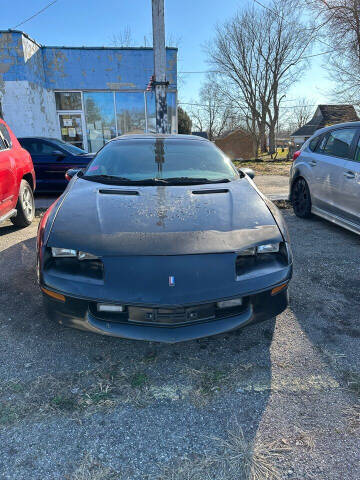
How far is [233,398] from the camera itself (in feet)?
6.14

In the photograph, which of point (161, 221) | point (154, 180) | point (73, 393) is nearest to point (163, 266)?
point (161, 221)

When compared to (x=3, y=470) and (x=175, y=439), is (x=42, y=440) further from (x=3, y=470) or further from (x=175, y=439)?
(x=175, y=439)

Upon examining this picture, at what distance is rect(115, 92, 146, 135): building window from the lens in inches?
492

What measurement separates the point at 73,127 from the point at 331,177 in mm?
10989

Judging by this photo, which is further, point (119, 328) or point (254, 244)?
point (254, 244)

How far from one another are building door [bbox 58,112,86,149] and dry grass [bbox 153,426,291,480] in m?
12.9

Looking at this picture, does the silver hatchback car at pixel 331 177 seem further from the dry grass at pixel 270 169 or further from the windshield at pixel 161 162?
the dry grass at pixel 270 169

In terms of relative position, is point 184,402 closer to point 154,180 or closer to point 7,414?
point 7,414

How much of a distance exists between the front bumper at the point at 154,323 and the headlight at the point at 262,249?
26 centimetres

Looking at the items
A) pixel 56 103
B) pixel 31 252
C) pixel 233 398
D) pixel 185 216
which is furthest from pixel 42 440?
pixel 56 103

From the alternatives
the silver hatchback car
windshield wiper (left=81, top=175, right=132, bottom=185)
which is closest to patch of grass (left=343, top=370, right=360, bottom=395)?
windshield wiper (left=81, top=175, right=132, bottom=185)

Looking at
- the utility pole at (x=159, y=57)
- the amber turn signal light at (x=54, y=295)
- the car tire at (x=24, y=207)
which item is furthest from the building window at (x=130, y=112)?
the amber turn signal light at (x=54, y=295)

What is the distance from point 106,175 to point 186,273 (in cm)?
161

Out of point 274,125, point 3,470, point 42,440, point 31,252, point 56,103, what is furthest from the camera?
point 274,125
